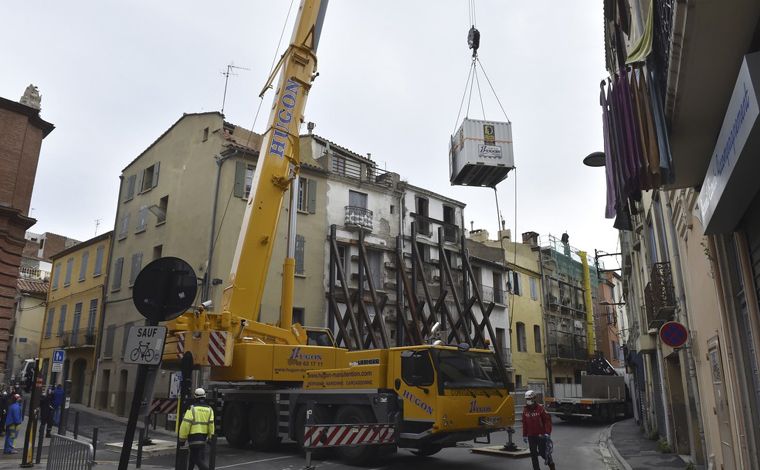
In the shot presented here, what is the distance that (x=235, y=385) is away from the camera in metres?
→ 14.7

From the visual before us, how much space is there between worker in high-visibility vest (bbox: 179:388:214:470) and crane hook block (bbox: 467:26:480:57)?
39.7 feet

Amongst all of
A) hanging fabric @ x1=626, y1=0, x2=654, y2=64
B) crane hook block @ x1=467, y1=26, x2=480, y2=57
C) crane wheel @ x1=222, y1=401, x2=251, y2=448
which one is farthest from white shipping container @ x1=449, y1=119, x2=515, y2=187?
hanging fabric @ x1=626, y1=0, x2=654, y2=64

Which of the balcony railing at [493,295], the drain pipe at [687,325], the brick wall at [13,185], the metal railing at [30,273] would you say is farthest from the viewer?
the metal railing at [30,273]

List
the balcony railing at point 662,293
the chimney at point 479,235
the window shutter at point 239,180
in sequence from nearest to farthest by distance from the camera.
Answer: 1. the balcony railing at point 662,293
2. the window shutter at point 239,180
3. the chimney at point 479,235

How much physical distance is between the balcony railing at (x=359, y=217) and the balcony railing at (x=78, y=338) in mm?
13465

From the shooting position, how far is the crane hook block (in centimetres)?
1614

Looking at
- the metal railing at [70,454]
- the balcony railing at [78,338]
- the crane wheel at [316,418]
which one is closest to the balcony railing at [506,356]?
the balcony railing at [78,338]

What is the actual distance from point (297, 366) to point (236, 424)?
2.52 metres

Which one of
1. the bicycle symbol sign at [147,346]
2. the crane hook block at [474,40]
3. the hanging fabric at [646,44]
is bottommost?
the bicycle symbol sign at [147,346]

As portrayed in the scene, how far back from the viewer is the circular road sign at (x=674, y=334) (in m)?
9.33

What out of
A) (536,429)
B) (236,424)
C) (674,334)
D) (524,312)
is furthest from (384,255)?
(674,334)

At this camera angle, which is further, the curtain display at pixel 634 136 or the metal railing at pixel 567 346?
the metal railing at pixel 567 346

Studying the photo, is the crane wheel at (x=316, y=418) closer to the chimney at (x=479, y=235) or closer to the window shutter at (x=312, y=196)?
the window shutter at (x=312, y=196)

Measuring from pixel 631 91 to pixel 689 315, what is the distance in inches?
257
